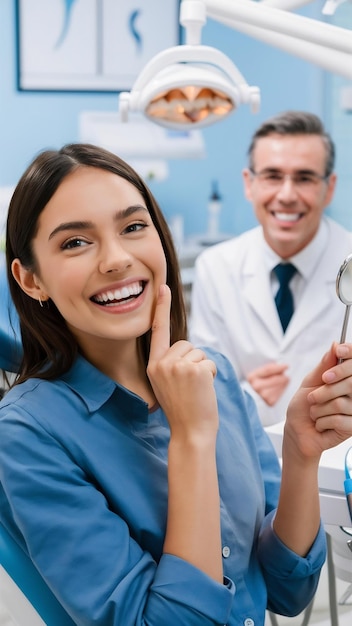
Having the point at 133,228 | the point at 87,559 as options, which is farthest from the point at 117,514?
the point at 133,228

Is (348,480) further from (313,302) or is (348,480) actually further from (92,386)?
(313,302)

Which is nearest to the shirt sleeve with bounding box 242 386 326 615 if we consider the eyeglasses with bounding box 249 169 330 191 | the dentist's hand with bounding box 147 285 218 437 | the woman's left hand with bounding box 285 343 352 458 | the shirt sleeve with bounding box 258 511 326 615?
the shirt sleeve with bounding box 258 511 326 615

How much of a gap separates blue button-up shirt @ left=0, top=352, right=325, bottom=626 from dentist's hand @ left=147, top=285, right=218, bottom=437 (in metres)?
0.07

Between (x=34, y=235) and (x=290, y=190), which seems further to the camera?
(x=290, y=190)

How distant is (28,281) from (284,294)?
A: 50.5 inches

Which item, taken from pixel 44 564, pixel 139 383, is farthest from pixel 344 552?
pixel 44 564

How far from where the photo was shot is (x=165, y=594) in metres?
0.90

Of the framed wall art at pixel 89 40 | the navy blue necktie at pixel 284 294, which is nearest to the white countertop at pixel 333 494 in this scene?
the navy blue necktie at pixel 284 294

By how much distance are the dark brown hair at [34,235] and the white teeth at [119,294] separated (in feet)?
0.32

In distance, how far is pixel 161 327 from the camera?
1.03m

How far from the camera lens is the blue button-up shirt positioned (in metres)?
0.90

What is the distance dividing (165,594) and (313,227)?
1502 millimetres

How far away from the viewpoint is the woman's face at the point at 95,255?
98 centimetres

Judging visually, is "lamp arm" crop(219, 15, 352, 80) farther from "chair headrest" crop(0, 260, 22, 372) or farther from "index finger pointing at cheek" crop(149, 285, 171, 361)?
"chair headrest" crop(0, 260, 22, 372)
